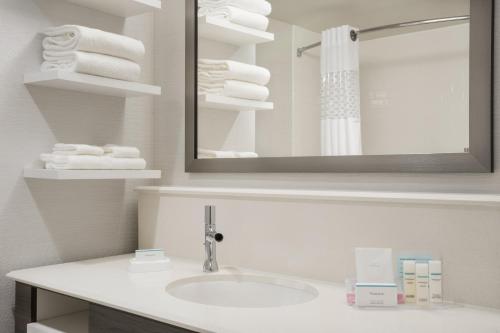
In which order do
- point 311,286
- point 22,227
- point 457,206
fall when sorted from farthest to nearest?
1. point 22,227
2. point 311,286
3. point 457,206

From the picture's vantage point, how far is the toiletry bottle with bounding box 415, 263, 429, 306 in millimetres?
1267

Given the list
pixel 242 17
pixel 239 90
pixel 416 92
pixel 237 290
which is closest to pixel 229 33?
pixel 242 17

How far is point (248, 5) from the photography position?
181 centimetres

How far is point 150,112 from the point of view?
2.14m

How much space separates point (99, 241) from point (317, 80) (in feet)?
3.40

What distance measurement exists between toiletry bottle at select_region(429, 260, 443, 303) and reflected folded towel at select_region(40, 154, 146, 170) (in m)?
1.07

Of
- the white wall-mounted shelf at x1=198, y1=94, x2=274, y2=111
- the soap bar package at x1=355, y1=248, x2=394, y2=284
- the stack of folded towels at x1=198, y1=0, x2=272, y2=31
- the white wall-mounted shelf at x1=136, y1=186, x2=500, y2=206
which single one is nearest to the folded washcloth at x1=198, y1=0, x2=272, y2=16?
the stack of folded towels at x1=198, y1=0, x2=272, y2=31

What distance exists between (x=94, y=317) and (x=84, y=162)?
52cm

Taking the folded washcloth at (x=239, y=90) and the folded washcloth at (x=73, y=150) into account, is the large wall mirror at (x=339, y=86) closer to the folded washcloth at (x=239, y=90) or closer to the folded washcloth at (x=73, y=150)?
the folded washcloth at (x=239, y=90)

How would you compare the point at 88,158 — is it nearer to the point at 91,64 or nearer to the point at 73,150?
the point at 73,150

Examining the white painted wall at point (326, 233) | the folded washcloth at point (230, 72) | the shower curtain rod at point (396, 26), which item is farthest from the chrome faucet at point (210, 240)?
the shower curtain rod at point (396, 26)

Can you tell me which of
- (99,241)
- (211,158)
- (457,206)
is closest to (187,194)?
(211,158)

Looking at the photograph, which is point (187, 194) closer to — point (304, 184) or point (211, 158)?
point (211, 158)

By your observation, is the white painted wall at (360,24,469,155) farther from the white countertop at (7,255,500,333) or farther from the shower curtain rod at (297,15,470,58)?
the white countertop at (7,255,500,333)
